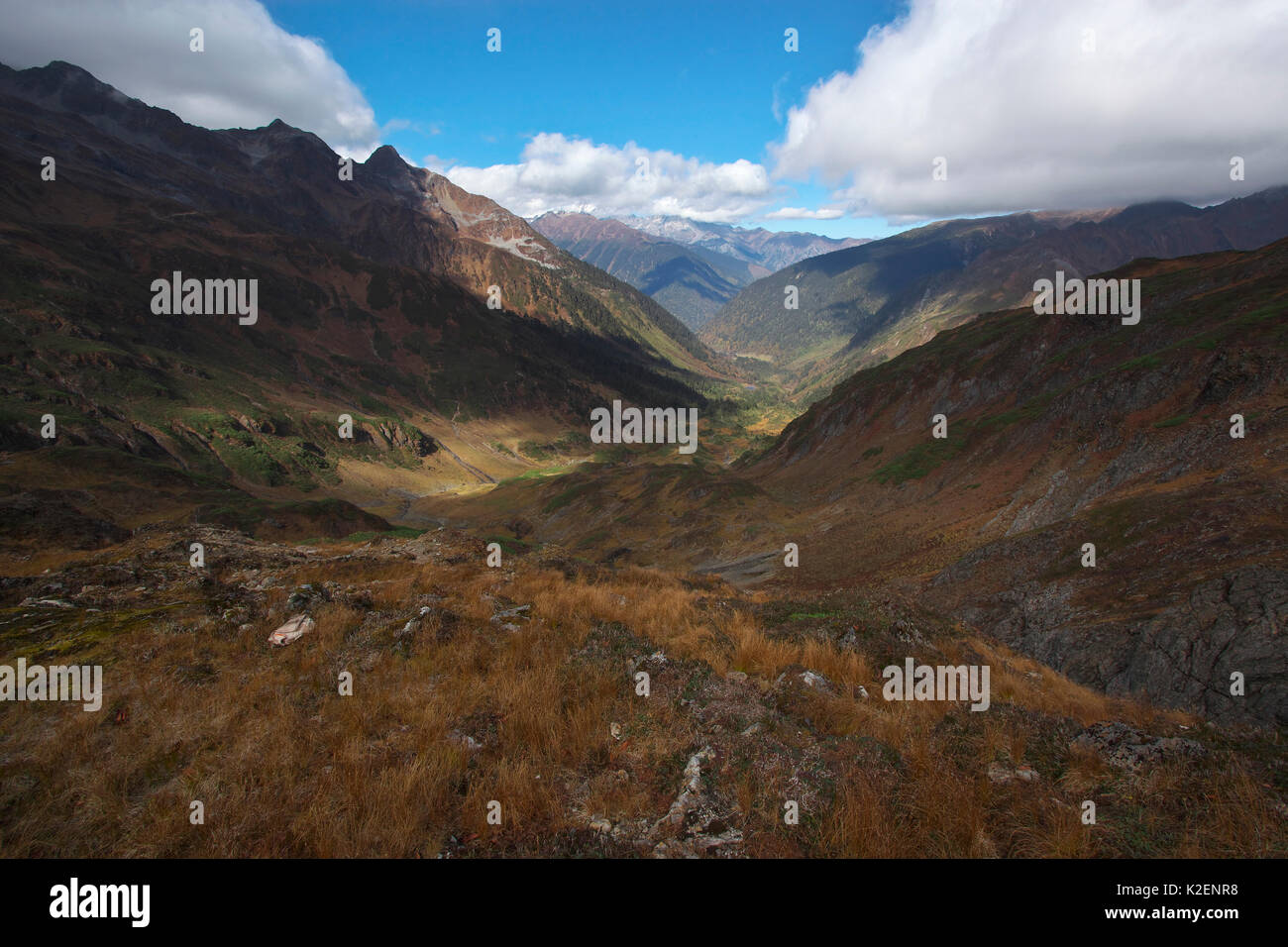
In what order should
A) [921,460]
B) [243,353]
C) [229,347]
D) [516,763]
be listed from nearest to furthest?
[516,763] → [921,460] → [229,347] → [243,353]

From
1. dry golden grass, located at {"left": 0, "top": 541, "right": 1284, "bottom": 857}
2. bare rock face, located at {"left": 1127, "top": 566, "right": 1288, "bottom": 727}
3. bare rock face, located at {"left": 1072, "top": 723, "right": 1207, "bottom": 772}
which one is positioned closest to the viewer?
dry golden grass, located at {"left": 0, "top": 541, "right": 1284, "bottom": 857}

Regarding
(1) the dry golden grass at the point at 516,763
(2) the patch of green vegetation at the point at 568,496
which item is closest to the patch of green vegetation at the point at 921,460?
(2) the patch of green vegetation at the point at 568,496

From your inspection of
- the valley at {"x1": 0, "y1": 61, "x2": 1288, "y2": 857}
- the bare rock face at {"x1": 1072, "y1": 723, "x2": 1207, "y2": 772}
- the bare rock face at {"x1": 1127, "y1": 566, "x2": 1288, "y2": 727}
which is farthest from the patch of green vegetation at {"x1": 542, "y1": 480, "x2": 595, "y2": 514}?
the bare rock face at {"x1": 1072, "y1": 723, "x2": 1207, "y2": 772}

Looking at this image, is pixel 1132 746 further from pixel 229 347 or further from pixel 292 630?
pixel 229 347

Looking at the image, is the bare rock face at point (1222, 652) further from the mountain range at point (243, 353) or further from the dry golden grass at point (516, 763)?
the mountain range at point (243, 353)

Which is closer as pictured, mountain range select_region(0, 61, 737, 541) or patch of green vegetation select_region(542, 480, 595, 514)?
patch of green vegetation select_region(542, 480, 595, 514)

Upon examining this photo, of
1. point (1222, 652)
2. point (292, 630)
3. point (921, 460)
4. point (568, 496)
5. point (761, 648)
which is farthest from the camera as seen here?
point (568, 496)

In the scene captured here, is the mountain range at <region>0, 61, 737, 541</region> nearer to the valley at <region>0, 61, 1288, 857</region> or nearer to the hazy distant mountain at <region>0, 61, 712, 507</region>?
the hazy distant mountain at <region>0, 61, 712, 507</region>

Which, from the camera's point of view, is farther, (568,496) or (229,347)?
(229,347)

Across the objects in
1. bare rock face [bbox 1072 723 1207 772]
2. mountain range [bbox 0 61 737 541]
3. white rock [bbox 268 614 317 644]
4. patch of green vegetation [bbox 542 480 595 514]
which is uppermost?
mountain range [bbox 0 61 737 541]

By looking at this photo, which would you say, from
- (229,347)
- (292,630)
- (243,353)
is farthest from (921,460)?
(229,347)
